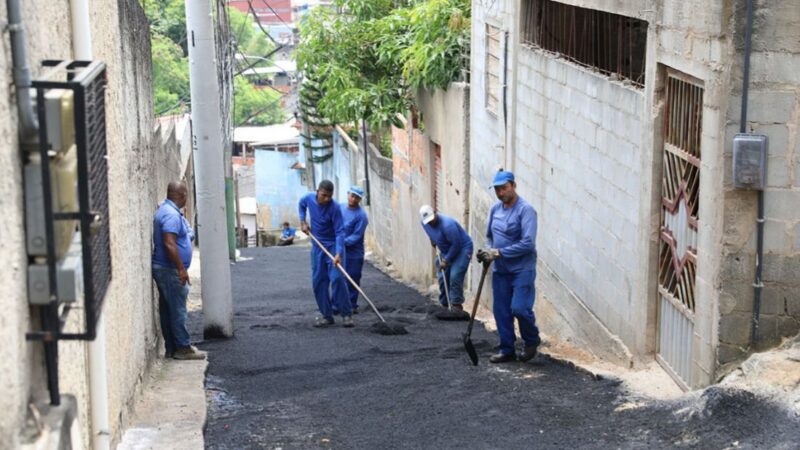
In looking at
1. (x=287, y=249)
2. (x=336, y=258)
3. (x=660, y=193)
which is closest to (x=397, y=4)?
(x=287, y=249)

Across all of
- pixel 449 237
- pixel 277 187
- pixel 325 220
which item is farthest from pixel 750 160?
pixel 277 187

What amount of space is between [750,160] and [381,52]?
13.2 m

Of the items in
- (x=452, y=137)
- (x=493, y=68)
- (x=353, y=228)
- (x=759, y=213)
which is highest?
(x=493, y=68)

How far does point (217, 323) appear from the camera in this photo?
11609mm

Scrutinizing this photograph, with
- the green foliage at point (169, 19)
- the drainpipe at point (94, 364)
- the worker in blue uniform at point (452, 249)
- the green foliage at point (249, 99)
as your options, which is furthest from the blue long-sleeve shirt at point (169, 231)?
the green foliage at point (249, 99)

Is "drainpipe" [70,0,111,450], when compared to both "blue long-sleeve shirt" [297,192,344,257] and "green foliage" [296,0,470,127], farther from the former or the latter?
"green foliage" [296,0,470,127]

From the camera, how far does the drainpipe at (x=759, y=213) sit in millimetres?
6816

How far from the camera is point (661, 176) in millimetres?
8469

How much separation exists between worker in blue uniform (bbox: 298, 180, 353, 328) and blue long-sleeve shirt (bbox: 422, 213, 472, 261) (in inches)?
57.9

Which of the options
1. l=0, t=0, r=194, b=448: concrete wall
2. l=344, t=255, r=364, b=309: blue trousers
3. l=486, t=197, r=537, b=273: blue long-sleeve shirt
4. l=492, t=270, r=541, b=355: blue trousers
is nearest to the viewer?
l=0, t=0, r=194, b=448: concrete wall

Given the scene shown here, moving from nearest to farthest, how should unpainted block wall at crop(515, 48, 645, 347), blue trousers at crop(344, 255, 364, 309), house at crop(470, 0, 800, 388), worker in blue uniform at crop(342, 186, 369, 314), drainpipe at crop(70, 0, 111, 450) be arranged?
1. drainpipe at crop(70, 0, 111, 450)
2. house at crop(470, 0, 800, 388)
3. unpainted block wall at crop(515, 48, 645, 347)
4. worker in blue uniform at crop(342, 186, 369, 314)
5. blue trousers at crop(344, 255, 364, 309)

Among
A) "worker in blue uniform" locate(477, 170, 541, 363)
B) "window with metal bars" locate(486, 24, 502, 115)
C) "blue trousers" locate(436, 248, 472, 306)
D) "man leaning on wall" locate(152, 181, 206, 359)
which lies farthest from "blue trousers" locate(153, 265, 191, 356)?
"window with metal bars" locate(486, 24, 502, 115)

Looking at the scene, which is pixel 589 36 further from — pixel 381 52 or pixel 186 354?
pixel 381 52

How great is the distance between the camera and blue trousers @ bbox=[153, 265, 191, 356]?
9.91m
